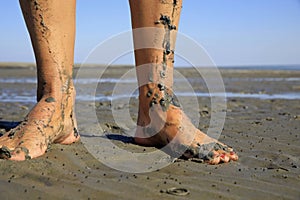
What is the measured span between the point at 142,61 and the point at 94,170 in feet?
2.81

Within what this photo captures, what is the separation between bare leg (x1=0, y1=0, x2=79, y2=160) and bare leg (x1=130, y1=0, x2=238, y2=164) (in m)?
0.43

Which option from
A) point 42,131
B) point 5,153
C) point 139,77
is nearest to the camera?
point 5,153

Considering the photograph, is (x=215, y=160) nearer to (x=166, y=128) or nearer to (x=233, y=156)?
(x=233, y=156)

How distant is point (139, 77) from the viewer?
2670 mm

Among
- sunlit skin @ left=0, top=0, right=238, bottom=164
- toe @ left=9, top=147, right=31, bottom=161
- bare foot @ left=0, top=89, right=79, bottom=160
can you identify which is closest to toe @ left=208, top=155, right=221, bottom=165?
sunlit skin @ left=0, top=0, right=238, bottom=164

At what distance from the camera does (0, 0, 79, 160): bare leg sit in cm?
249

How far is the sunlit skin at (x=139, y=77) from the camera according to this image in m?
2.49

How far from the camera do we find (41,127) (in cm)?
238

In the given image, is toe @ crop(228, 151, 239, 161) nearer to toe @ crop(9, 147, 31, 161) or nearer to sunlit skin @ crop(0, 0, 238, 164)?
sunlit skin @ crop(0, 0, 238, 164)

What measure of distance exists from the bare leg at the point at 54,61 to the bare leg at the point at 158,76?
43 cm

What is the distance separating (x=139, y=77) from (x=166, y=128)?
37 cm

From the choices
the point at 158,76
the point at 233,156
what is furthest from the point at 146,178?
the point at 158,76

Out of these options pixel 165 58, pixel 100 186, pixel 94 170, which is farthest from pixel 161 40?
pixel 100 186

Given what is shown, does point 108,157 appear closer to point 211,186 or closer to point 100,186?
point 100,186
